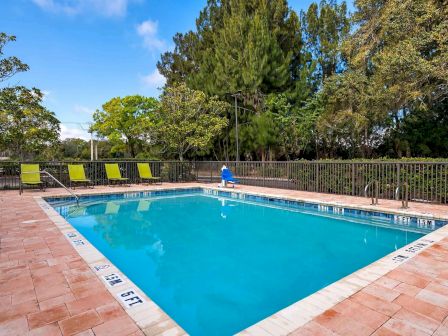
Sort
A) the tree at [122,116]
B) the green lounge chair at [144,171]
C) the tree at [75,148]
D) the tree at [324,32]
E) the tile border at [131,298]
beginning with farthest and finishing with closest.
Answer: the tree at [75,148] → the tree at [122,116] → the tree at [324,32] → the green lounge chair at [144,171] → the tile border at [131,298]

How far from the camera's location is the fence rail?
7418mm

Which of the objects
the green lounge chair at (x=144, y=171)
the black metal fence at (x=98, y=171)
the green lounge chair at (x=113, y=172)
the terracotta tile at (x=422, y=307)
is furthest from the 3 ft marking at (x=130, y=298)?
the black metal fence at (x=98, y=171)

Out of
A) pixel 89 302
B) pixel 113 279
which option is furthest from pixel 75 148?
pixel 89 302

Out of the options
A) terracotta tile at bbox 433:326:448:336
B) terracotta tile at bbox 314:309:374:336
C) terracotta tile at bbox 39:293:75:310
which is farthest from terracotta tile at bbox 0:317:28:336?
terracotta tile at bbox 433:326:448:336

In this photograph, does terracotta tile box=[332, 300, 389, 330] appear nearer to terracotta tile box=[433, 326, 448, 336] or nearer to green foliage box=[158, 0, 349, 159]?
terracotta tile box=[433, 326, 448, 336]

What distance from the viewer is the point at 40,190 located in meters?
10.2

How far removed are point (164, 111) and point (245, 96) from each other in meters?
5.21

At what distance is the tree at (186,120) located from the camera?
16.3m

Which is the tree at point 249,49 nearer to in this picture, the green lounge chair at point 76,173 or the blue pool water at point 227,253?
the green lounge chair at point 76,173

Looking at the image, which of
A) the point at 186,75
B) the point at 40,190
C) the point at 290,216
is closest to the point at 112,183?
the point at 40,190

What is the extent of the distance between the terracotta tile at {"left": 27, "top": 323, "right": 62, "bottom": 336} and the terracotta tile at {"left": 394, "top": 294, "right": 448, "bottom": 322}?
2.70 metres

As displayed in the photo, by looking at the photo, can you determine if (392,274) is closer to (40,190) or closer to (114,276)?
(114,276)

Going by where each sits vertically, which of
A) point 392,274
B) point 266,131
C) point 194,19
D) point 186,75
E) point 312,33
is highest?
point 194,19

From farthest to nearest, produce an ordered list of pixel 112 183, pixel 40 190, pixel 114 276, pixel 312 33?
pixel 312 33
pixel 112 183
pixel 40 190
pixel 114 276
